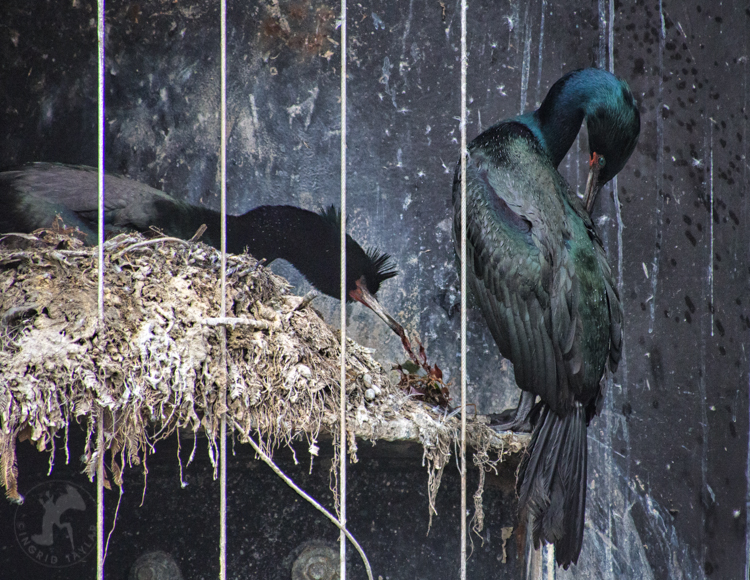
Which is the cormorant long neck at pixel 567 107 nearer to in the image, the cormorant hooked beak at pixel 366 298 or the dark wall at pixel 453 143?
the dark wall at pixel 453 143

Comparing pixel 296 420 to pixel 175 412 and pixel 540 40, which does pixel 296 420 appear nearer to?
pixel 175 412

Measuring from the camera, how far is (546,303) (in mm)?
2178

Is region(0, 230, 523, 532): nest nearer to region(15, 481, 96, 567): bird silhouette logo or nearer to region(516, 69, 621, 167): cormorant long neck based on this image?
region(15, 481, 96, 567): bird silhouette logo

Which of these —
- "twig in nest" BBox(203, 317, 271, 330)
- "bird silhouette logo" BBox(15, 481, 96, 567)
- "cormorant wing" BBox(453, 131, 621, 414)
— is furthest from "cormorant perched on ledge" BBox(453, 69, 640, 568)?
"bird silhouette logo" BBox(15, 481, 96, 567)

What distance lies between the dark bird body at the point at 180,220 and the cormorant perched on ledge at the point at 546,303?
572 millimetres

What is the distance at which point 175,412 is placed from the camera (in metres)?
2.00

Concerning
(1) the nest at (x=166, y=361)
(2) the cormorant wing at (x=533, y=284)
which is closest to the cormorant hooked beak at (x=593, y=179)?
(2) the cormorant wing at (x=533, y=284)

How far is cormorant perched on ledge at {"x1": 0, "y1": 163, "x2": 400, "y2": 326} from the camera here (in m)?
2.53

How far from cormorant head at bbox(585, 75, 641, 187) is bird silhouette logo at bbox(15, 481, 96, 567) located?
65.9 inches

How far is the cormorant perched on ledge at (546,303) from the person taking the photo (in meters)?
2.15

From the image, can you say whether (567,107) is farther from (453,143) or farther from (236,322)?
(236,322)

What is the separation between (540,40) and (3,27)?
68.2 inches

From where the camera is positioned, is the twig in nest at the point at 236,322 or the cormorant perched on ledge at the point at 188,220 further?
the cormorant perched on ledge at the point at 188,220

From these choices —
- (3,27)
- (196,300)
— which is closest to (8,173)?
(3,27)
